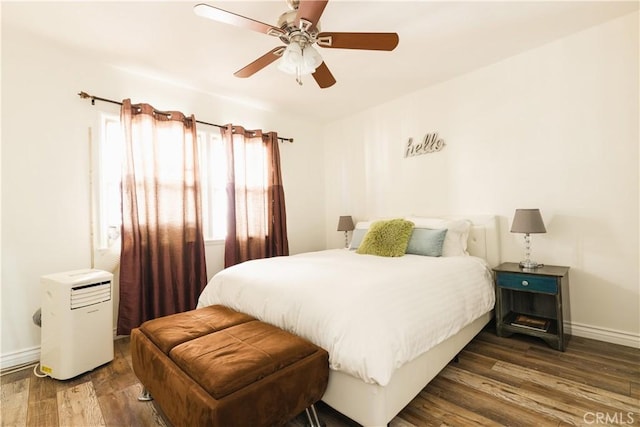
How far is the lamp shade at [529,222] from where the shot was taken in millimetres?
2371

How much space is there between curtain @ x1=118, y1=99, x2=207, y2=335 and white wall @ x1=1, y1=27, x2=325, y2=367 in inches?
12.1

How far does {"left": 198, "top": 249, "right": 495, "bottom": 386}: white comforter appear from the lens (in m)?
1.37

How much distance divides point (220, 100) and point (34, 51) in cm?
158

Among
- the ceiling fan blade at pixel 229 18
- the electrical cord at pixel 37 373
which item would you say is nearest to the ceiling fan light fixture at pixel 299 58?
the ceiling fan blade at pixel 229 18

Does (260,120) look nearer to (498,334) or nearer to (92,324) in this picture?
(92,324)

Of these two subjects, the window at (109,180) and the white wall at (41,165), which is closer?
the white wall at (41,165)

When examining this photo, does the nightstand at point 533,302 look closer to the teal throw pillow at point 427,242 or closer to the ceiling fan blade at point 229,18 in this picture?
the teal throw pillow at point 427,242

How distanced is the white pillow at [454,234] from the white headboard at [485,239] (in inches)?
2.6

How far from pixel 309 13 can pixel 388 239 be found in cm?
191

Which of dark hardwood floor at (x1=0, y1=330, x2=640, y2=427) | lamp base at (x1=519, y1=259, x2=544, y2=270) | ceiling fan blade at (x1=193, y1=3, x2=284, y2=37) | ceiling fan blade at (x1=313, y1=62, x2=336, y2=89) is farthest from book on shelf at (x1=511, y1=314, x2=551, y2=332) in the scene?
ceiling fan blade at (x1=193, y1=3, x2=284, y2=37)

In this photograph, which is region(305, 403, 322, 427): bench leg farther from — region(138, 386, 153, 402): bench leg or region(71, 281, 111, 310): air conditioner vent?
region(71, 281, 111, 310): air conditioner vent

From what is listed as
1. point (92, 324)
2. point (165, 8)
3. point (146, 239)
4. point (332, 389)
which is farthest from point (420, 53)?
point (92, 324)

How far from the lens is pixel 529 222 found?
2.40m

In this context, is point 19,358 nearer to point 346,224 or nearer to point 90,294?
point 90,294
